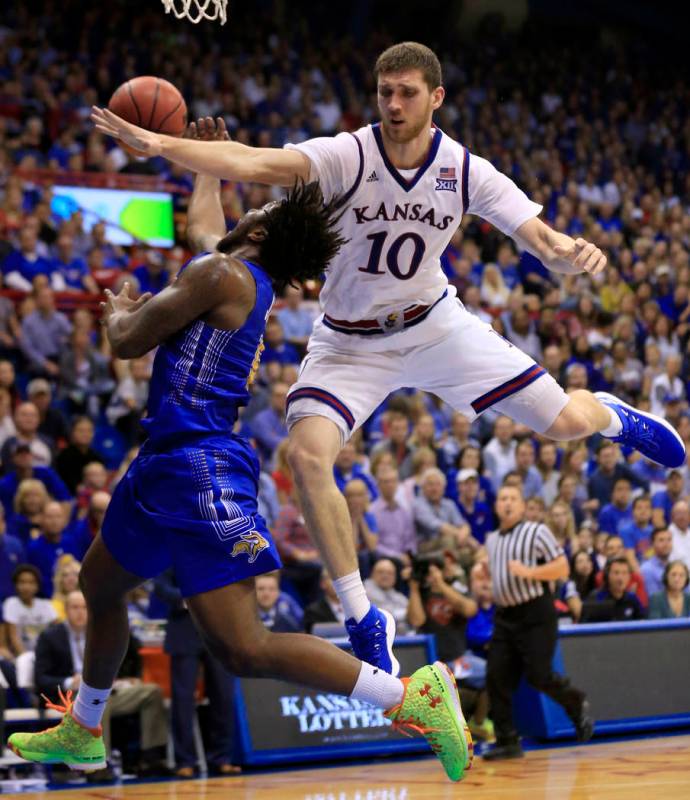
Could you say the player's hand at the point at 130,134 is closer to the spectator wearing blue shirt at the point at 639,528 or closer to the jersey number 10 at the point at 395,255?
the jersey number 10 at the point at 395,255

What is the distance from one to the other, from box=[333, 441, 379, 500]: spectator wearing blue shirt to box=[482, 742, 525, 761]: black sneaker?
310cm

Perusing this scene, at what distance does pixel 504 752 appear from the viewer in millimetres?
9664

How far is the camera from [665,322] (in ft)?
55.8

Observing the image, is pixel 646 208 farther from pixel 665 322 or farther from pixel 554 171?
pixel 665 322

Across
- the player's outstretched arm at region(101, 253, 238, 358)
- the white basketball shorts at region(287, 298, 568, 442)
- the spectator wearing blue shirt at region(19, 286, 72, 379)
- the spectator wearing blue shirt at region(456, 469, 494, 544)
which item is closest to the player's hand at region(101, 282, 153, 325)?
the player's outstretched arm at region(101, 253, 238, 358)

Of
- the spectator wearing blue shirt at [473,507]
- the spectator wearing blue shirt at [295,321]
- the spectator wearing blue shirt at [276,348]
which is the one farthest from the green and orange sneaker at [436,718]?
the spectator wearing blue shirt at [295,321]

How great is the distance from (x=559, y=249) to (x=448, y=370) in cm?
81

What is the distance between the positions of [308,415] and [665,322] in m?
11.8

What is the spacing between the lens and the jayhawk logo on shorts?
16.8 ft

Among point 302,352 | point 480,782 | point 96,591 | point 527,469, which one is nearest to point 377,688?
point 96,591

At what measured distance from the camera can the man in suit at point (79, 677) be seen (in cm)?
935

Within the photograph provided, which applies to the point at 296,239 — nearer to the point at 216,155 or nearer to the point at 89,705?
the point at 216,155

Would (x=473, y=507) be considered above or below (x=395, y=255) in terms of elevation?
below

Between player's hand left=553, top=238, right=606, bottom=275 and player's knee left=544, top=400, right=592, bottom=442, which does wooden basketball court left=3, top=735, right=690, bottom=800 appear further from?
player's hand left=553, top=238, right=606, bottom=275
